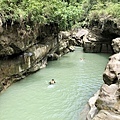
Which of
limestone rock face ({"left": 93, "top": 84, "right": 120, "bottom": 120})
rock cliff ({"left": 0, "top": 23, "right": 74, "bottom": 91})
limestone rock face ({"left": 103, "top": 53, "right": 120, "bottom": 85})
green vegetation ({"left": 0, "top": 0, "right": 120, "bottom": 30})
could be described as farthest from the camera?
rock cliff ({"left": 0, "top": 23, "right": 74, "bottom": 91})

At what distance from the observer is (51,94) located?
11609 mm

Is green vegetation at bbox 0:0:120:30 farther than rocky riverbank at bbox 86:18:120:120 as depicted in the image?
Yes

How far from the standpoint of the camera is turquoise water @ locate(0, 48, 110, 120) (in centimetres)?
948

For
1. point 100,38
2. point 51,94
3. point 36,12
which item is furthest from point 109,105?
point 100,38

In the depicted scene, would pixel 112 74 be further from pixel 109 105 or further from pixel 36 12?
pixel 36 12

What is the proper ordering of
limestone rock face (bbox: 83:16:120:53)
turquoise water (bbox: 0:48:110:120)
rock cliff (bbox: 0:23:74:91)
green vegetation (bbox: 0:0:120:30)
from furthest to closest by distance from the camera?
limestone rock face (bbox: 83:16:120:53) < rock cliff (bbox: 0:23:74:91) < green vegetation (bbox: 0:0:120:30) < turquoise water (bbox: 0:48:110:120)

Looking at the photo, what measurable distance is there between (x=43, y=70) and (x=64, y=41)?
8.13 m

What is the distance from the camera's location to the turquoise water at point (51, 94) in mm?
9477

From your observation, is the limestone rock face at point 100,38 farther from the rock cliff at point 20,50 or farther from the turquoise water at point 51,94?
the rock cliff at point 20,50

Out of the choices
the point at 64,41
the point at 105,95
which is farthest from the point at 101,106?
the point at 64,41

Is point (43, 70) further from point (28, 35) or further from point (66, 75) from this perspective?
point (28, 35)

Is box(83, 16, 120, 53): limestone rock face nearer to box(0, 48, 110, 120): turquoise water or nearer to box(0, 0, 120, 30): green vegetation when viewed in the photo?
box(0, 0, 120, 30): green vegetation

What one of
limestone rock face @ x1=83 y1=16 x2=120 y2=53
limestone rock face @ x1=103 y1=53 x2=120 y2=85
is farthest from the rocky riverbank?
limestone rock face @ x1=83 y1=16 x2=120 y2=53

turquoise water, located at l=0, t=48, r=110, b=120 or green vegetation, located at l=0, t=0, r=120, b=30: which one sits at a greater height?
green vegetation, located at l=0, t=0, r=120, b=30
